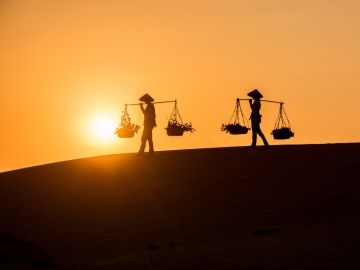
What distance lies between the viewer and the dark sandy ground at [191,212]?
11727 mm

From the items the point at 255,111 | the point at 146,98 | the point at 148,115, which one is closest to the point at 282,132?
the point at 255,111

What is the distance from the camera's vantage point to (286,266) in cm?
1014

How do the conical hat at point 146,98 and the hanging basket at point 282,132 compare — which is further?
the hanging basket at point 282,132

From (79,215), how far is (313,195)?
18.3 feet

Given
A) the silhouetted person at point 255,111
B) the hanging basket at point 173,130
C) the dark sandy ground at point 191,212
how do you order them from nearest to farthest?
the dark sandy ground at point 191,212 → the silhouetted person at point 255,111 → the hanging basket at point 173,130

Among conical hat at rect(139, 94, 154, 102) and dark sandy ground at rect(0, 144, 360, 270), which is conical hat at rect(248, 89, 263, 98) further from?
conical hat at rect(139, 94, 154, 102)

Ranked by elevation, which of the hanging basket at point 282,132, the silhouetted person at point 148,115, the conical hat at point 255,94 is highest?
the conical hat at point 255,94

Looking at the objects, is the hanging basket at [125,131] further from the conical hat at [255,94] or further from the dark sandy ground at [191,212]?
the conical hat at [255,94]

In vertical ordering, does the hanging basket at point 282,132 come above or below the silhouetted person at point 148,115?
below

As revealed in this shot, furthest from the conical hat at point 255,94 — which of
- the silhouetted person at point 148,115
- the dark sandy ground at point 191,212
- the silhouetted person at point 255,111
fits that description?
the silhouetted person at point 148,115

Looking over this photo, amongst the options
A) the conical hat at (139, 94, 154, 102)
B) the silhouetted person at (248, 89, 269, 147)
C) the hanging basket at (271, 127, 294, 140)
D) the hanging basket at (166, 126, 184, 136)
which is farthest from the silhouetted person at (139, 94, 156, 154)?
the hanging basket at (271, 127, 294, 140)

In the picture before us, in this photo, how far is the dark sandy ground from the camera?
11.7 meters

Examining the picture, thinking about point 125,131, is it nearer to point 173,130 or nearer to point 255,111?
point 173,130

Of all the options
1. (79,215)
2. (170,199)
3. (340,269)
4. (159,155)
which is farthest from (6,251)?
(159,155)
